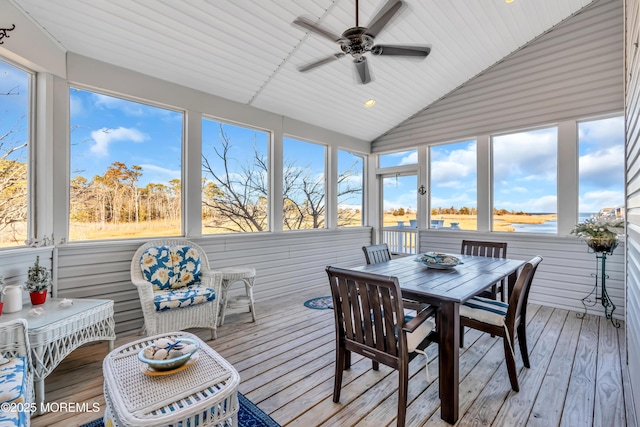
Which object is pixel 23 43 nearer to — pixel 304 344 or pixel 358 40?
pixel 358 40

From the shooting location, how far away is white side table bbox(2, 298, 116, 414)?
2047 mm

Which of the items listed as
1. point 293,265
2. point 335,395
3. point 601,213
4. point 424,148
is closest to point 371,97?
point 424,148

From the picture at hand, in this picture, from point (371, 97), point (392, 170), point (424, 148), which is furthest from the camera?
point (392, 170)

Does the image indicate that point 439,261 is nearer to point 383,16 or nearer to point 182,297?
point 383,16

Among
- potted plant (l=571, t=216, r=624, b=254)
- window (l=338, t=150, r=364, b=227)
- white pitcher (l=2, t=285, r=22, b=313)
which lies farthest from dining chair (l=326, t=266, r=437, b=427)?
window (l=338, t=150, r=364, b=227)

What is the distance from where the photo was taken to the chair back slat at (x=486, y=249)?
346 centimetres

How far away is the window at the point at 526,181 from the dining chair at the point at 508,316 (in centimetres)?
258

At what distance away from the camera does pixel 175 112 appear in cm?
382

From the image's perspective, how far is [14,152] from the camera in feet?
8.82

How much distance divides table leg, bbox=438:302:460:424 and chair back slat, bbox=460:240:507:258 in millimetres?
1904

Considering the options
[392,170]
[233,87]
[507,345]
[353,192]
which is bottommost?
[507,345]

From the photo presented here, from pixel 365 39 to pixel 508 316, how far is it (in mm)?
2323

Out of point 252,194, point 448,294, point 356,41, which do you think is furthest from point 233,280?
point 356,41

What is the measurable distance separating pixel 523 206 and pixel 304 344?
3.90 m
